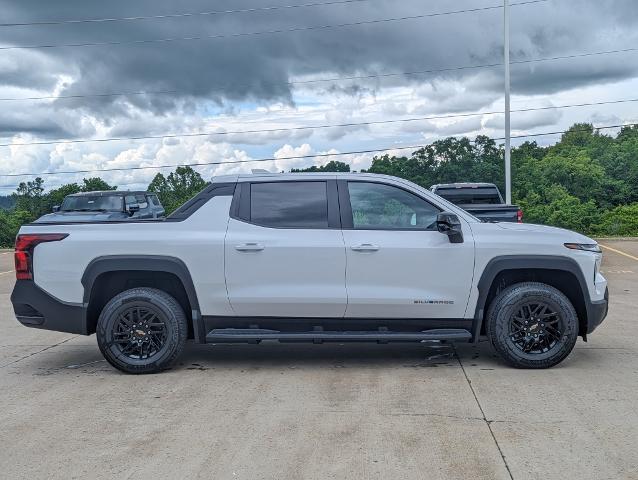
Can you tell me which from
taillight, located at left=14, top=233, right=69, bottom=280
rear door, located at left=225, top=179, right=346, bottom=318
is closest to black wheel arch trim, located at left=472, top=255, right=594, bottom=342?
rear door, located at left=225, top=179, right=346, bottom=318

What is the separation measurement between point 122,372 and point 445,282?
3125mm

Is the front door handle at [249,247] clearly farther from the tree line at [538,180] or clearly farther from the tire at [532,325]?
the tree line at [538,180]

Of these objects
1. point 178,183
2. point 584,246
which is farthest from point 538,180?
point 584,246

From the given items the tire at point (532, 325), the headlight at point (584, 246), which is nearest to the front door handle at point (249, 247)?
the tire at point (532, 325)

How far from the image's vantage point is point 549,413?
5.14 m

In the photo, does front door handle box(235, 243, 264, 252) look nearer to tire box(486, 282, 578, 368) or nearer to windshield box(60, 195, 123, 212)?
tire box(486, 282, 578, 368)

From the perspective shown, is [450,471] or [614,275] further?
[614,275]

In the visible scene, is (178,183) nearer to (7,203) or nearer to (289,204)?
(7,203)

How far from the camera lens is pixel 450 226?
20.5ft

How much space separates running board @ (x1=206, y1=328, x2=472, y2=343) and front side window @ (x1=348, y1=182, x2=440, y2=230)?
96 cm

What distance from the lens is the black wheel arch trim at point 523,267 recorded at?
6348mm

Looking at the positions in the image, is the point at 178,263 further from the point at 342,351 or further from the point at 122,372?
the point at 342,351

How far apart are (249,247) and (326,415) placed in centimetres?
185

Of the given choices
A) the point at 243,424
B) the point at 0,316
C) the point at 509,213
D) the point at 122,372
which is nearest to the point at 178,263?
the point at 122,372
